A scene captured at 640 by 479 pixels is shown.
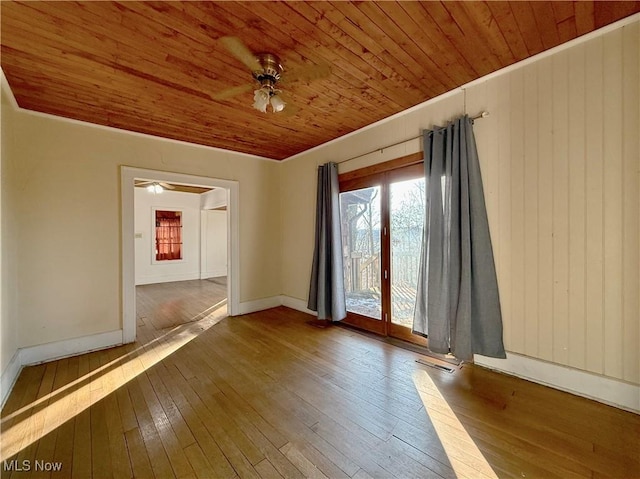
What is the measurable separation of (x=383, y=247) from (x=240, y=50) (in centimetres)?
242

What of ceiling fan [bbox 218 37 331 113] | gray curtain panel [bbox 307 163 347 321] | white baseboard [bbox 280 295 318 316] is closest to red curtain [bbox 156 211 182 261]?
white baseboard [bbox 280 295 318 316]

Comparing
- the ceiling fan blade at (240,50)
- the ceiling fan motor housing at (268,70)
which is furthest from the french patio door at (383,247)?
the ceiling fan blade at (240,50)

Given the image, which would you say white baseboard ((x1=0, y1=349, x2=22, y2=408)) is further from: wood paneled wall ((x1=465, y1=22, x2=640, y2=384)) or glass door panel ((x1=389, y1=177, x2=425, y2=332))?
wood paneled wall ((x1=465, y1=22, x2=640, y2=384))

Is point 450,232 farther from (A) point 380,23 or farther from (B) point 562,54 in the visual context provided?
(A) point 380,23

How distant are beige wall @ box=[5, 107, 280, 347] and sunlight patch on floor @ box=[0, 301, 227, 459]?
2.12 ft

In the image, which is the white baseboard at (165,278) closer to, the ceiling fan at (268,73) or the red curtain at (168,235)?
the red curtain at (168,235)

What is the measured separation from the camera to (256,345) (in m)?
3.01

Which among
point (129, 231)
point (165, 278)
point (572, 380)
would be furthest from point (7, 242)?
point (165, 278)

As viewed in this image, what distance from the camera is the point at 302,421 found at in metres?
1.75

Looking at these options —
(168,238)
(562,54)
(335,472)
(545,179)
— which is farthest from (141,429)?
(168,238)

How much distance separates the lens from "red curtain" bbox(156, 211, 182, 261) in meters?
7.52

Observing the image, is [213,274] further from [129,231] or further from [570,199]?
[570,199]
